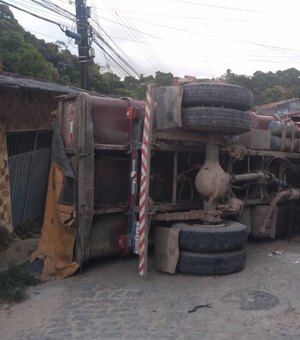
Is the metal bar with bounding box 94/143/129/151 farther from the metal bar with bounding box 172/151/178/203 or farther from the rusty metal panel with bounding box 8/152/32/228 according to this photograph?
the rusty metal panel with bounding box 8/152/32/228

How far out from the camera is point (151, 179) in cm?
611

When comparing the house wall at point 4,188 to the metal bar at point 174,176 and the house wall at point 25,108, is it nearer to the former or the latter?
the house wall at point 25,108

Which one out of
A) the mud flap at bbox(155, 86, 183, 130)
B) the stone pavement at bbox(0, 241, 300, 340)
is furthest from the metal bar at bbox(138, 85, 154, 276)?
the stone pavement at bbox(0, 241, 300, 340)

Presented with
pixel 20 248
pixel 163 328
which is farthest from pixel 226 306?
pixel 20 248

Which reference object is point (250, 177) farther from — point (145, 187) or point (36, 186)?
point (36, 186)

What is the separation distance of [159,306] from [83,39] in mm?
14231

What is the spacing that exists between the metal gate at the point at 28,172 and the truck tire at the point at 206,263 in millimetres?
3596

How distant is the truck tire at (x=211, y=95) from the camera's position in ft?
17.5

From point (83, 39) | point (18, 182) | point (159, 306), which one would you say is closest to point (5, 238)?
point (18, 182)

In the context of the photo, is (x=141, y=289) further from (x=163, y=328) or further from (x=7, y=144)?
(x=7, y=144)

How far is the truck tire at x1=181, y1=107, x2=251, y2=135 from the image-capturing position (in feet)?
17.3

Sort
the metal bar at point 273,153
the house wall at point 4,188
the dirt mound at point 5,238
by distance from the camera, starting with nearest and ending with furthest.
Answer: the metal bar at point 273,153 → the dirt mound at point 5,238 → the house wall at point 4,188

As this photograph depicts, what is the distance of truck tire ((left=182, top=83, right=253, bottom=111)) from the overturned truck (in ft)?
0.04

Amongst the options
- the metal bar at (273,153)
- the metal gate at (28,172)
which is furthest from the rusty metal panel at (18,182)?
the metal bar at (273,153)
